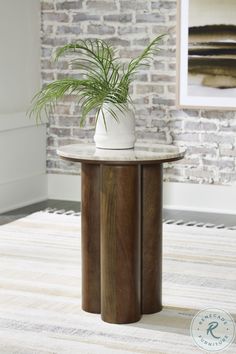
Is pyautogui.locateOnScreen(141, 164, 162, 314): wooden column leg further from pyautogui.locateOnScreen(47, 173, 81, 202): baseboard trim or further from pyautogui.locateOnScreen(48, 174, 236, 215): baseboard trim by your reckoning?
pyautogui.locateOnScreen(47, 173, 81, 202): baseboard trim

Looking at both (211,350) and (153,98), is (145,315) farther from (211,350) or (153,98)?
(153,98)

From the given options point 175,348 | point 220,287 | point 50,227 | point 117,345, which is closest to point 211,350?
point 175,348

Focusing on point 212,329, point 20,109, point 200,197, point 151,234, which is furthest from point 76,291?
point 20,109

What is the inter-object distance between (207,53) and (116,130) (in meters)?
2.90

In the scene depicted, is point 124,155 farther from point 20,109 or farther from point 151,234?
point 20,109

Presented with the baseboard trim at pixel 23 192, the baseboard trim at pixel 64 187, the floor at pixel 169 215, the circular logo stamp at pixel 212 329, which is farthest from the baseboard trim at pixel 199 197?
the circular logo stamp at pixel 212 329

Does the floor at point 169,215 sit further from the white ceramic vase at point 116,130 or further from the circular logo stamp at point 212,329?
the white ceramic vase at point 116,130

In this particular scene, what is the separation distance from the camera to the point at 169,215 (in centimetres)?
683

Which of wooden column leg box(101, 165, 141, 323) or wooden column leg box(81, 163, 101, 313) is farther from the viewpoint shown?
wooden column leg box(81, 163, 101, 313)

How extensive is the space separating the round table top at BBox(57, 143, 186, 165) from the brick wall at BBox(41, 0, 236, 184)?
9.22ft

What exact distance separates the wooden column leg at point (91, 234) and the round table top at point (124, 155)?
103 mm

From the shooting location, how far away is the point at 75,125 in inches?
292

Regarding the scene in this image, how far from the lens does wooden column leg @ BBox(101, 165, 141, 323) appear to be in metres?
3.93

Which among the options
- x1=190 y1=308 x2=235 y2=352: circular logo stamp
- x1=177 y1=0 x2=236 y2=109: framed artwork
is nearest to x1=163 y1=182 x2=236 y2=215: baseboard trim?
x1=177 y1=0 x2=236 y2=109: framed artwork
